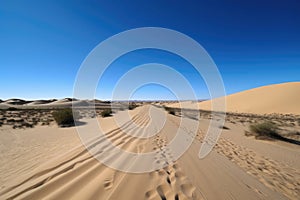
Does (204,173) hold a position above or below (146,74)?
below

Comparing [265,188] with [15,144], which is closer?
[265,188]

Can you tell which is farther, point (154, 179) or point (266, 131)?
point (266, 131)

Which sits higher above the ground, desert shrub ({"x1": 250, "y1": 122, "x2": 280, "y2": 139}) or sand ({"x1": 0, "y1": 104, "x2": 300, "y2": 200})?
desert shrub ({"x1": 250, "y1": 122, "x2": 280, "y2": 139})

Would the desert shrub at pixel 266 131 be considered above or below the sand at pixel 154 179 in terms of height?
above

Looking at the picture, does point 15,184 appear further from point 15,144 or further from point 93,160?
point 15,144

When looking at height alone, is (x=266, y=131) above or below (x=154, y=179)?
above

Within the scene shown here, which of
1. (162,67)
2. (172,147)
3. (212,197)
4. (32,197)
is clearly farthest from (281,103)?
(32,197)

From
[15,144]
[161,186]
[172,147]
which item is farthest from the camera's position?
[15,144]

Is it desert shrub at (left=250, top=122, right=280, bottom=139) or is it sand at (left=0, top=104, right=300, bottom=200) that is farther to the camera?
desert shrub at (left=250, top=122, right=280, bottom=139)

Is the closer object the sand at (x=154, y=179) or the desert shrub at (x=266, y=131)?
the sand at (x=154, y=179)

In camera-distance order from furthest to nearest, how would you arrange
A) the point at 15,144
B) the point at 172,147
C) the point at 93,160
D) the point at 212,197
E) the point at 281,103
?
the point at 281,103 → the point at 15,144 → the point at 172,147 → the point at 93,160 → the point at 212,197

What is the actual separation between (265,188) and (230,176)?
0.76m

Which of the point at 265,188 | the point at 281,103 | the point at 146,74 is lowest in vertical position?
the point at 265,188

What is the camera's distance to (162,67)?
22344mm
